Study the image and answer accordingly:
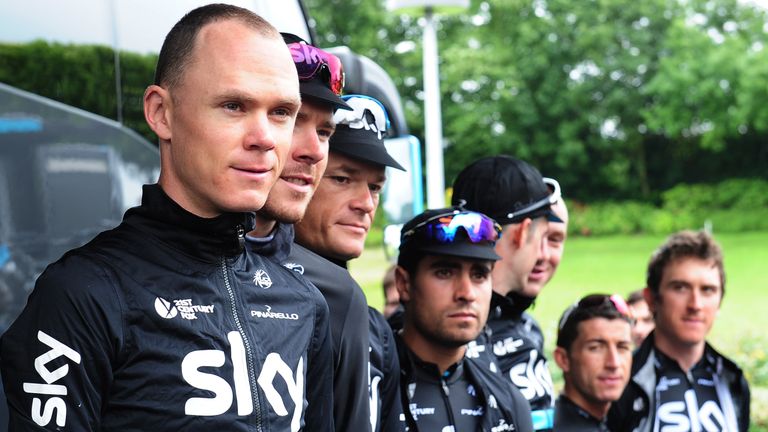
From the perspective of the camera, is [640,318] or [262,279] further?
[640,318]

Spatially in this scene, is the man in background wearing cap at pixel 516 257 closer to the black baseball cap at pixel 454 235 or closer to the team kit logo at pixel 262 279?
the black baseball cap at pixel 454 235

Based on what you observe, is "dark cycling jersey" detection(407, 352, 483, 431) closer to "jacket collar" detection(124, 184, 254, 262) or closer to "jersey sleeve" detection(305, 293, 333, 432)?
"jersey sleeve" detection(305, 293, 333, 432)

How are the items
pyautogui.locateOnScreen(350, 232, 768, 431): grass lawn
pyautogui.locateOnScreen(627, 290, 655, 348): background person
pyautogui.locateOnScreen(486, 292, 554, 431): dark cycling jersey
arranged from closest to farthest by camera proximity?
pyautogui.locateOnScreen(486, 292, 554, 431): dark cycling jersey, pyautogui.locateOnScreen(627, 290, 655, 348): background person, pyautogui.locateOnScreen(350, 232, 768, 431): grass lawn

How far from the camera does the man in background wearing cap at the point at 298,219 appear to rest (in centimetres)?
208

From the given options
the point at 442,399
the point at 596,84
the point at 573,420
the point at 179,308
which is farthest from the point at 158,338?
the point at 596,84

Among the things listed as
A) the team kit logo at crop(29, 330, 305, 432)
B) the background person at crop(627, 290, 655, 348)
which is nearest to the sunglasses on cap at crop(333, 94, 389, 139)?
the team kit logo at crop(29, 330, 305, 432)

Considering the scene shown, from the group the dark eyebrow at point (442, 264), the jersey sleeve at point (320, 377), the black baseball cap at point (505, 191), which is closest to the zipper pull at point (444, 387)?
the dark eyebrow at point (442, 264)

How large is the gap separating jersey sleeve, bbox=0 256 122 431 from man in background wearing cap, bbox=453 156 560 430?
207 centimetres

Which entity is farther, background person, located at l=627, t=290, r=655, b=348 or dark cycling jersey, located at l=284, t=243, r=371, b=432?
background person, located at l=627, t=290, r=655, b=348

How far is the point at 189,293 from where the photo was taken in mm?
1857

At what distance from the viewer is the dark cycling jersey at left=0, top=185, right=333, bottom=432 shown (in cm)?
167

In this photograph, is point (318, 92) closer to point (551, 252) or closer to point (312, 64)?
point (312, 64)

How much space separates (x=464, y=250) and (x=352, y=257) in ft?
1.89

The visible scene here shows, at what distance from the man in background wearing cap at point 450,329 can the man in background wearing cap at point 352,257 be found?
11.3 inches
